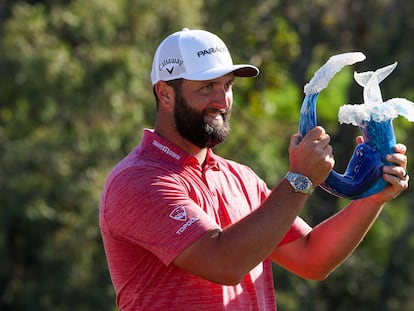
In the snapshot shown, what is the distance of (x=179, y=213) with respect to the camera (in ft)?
12.7

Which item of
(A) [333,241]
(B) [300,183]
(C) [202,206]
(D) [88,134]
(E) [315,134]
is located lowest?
(D) [88,134]

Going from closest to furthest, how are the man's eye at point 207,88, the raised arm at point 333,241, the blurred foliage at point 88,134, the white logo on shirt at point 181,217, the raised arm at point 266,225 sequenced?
1. the raised arm at point 266,225
2. the white logo on shirt at point 181,217
3. the man's eye at point 207,88
4. the raised arm at point 333,241
5. the blurred foliage at point 88,134

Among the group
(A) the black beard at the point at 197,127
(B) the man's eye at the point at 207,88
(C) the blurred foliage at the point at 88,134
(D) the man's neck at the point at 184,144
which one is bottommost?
(C) the blurred foliage at the point at 88,134

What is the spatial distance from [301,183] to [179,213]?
17.1 inches

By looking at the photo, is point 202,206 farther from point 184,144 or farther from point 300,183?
point 300,183

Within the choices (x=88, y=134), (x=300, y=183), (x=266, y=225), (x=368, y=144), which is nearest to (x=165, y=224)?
(x=266, y=225)

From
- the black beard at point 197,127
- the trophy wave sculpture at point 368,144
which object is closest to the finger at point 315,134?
the trophy wave sculpture at point 368,144

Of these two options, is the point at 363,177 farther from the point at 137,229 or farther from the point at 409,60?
the point at 409,60

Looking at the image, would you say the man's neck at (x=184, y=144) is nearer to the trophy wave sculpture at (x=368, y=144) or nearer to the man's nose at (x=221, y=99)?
the man's nose at (x=221, y=99)

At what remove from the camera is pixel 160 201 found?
12.8 feet

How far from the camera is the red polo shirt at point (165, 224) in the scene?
388cm

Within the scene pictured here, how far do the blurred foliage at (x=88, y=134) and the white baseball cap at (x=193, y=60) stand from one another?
8572mm

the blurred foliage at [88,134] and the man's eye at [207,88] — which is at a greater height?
the man's eye at [207,88]

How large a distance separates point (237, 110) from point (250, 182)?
34.5 ft
